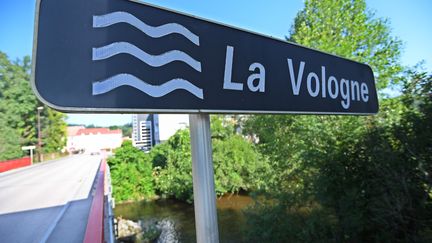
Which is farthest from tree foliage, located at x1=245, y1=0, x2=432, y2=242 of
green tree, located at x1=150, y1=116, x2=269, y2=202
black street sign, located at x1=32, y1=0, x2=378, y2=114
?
green tree, located at x1=150, y1=116, x2=269, y2=202

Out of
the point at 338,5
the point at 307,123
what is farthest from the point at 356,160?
the point at 338,5

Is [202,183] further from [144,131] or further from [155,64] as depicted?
[144,131]

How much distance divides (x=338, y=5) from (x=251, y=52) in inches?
308

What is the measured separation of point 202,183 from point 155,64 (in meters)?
0.51

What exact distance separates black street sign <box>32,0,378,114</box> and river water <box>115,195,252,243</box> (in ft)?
22.9

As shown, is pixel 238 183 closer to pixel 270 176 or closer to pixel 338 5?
pixel 270 176

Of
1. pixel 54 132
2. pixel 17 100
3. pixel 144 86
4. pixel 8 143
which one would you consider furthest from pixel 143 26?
pixel 54 132

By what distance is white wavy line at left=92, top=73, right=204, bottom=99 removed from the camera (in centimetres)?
71

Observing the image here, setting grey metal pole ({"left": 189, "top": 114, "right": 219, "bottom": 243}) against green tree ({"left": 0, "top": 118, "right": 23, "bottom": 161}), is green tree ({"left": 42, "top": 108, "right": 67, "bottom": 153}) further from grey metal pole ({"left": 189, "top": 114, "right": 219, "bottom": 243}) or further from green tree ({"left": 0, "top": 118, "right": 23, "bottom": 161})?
grey metal pole ({"left": 189, "top": 114, "right": 219, "bottom": 243})

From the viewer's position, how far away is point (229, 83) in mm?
1025

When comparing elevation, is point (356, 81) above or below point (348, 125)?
above

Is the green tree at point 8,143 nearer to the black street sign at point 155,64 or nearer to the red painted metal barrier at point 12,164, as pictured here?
the red painted metal barrier at point 12,164

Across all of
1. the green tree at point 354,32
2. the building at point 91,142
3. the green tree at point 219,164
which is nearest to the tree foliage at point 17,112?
the building at point 91,142

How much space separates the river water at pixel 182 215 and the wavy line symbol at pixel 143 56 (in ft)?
24.0
